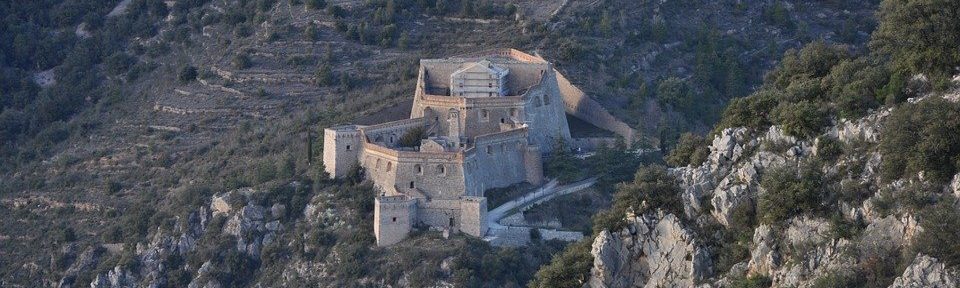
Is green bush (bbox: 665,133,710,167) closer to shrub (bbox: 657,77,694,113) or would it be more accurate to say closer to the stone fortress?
the stone fortress

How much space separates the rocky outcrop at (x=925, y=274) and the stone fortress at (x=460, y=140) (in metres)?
→ 35.4

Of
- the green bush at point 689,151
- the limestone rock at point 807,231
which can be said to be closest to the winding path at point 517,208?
the green bush at point 689,151

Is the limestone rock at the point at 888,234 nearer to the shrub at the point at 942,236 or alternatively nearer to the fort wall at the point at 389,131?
the shrub at the point at 942,236

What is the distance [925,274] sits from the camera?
36062mm

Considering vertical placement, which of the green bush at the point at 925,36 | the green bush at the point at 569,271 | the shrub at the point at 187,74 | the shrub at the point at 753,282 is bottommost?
the shrub at the point at 187,74

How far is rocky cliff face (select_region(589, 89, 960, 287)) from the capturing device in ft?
124

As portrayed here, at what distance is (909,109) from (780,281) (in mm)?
3786

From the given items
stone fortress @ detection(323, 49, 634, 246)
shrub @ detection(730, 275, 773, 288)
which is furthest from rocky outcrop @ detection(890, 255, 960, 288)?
stone fortress @ detection(323, 49, 634, 246)

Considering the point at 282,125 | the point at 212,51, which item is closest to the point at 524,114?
the point at 282,125

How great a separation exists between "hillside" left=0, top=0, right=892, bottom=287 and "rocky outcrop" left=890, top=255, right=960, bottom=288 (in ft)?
110

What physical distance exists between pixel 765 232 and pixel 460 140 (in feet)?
116

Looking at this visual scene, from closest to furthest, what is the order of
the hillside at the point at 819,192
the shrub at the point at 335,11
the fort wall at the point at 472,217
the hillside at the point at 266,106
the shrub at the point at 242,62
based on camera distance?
the hillside at the point at 819,192 → the fort wall at the point at 472,217 → the hillside at the point at 266,106 → the shrub at the point at 242,62 → the shrub at the point at 335,11

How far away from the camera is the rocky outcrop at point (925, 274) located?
3578 cm

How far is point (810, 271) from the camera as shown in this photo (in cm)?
3850
